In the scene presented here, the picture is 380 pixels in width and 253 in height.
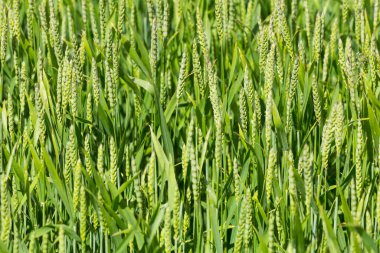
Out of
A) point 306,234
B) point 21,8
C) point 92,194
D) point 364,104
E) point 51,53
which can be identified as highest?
point 21,8

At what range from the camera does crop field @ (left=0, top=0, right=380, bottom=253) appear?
1616 mm

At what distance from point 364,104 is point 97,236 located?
0.72 metres

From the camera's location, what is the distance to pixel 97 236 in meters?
1.86

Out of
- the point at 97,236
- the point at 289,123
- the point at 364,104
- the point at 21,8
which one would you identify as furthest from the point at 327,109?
the point at 21,8

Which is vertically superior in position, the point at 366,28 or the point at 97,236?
the point at 366,28

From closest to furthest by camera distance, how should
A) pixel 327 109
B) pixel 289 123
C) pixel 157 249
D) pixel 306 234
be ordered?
pixel 157 249 → pixel 306 234 → pixel 289 123 → pixel 327 109

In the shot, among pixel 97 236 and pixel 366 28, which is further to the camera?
pixel 366 28

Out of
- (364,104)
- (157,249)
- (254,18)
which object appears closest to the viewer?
(157,249)

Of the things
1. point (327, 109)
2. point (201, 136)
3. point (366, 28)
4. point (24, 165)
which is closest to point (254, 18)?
point (366, 28)

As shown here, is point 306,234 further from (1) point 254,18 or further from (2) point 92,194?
(1) point 254,18

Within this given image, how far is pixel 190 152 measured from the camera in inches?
61.2

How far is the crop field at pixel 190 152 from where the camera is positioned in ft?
5.30

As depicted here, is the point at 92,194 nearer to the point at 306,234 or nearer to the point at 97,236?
the point at 97,236

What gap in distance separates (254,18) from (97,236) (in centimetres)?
142
